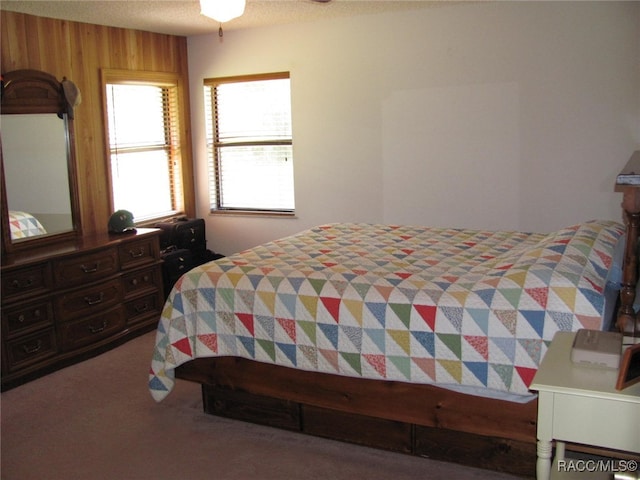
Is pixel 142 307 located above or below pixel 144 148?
below

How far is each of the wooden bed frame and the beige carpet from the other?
6 centimetres

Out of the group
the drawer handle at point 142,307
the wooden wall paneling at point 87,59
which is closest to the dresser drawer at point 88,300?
the drawer handle at point 142,307

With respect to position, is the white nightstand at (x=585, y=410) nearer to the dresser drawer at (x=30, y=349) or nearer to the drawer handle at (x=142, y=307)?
the dresser drawer at (x=30, y=349)

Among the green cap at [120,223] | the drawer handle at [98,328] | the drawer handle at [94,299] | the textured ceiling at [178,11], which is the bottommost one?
the drawer handle at [98,328]

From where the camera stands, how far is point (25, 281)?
12.6 ft

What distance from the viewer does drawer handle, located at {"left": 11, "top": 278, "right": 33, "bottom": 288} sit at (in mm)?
3779

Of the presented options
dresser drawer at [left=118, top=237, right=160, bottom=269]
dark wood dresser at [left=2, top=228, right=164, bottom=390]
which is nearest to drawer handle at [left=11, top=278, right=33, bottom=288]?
dark wood dresser at [left=2, top=228, right=164, bottom=390]

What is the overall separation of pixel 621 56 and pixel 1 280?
418 cm

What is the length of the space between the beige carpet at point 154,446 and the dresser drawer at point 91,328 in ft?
1.29

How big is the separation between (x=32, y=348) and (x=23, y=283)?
15.9 inches

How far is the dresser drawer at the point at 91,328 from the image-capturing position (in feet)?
13.5

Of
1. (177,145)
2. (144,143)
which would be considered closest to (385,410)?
(144,143)

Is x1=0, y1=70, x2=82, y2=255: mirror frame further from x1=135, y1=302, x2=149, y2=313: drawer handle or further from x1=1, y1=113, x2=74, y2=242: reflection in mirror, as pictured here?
x1=135, y1=302, x2=149, y2=313: drawer handle

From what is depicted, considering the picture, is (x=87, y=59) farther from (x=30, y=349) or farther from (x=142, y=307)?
(x=30, y=349)
